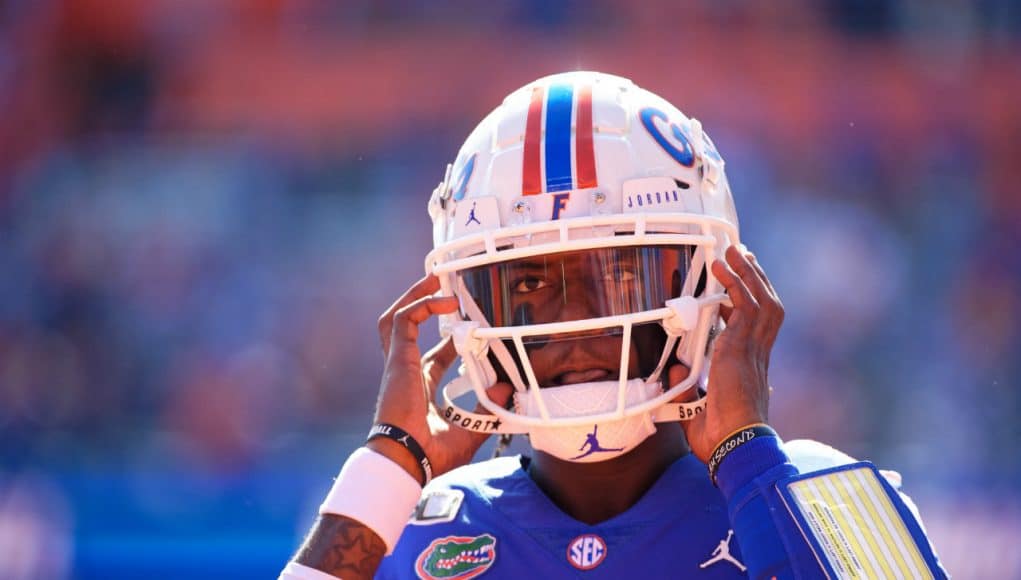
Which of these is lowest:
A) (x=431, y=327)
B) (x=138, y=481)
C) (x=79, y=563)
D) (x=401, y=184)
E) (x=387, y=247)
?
(x=79, y=563)

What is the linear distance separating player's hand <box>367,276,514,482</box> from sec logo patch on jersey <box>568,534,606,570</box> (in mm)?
258

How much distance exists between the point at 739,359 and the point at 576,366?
27 cm

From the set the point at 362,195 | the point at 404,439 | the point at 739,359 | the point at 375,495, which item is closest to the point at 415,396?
the point at 404,439

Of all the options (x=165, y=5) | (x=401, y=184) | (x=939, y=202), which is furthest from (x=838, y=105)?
(x=165, y=5)

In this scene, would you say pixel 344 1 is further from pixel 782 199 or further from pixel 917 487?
pixel 917 487

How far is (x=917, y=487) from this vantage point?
348cm

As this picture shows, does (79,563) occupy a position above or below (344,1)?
below

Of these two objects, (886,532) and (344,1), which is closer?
(886,532)

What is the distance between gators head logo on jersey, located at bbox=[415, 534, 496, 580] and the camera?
1.76 meters

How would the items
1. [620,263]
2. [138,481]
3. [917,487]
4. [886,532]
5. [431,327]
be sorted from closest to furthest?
[886,532]
[620,263]
[917,487]
[138,481]
[431,327]

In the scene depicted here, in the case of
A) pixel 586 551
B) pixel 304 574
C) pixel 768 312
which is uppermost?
pixel 768 312

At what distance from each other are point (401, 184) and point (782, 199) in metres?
1.86

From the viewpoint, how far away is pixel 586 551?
171 centimetres

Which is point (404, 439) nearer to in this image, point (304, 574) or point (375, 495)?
point (375, 495)
